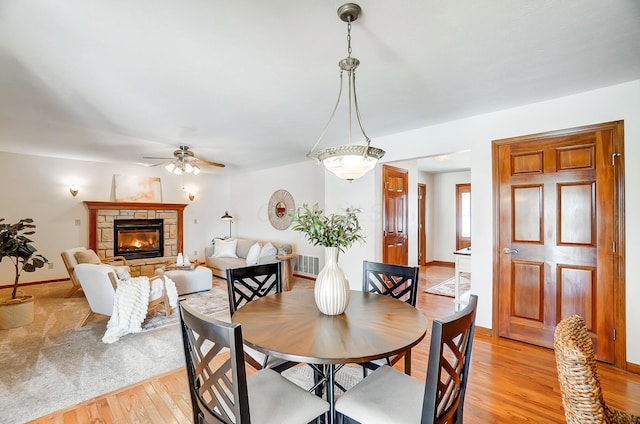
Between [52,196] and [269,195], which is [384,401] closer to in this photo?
[269,195]

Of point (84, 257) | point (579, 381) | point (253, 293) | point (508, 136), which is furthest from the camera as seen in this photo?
point (84, 257)

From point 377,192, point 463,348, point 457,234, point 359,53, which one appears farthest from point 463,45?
point 457,234

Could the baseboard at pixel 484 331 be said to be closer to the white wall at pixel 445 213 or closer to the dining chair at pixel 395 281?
the dining chair at pixel 395 281

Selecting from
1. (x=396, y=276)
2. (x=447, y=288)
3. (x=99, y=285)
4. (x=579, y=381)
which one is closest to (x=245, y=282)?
(x=396, y=276)

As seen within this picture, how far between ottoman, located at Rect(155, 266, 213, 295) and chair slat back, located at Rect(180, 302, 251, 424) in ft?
12.5

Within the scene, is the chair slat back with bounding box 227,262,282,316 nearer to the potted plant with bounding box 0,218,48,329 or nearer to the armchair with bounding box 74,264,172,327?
the armchair with bounding box 74,264,172,327

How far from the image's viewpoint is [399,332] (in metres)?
1.48

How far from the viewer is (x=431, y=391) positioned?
3.72ft

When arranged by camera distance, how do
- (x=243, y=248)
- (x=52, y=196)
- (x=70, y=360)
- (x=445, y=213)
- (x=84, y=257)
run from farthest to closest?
(x=445, y=213)
(x=243, y=248)
(x=52, y=196)
(x=84, y=257)
(x=70, y=360)

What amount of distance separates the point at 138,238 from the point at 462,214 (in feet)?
26.2

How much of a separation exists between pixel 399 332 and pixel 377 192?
3.09 meters

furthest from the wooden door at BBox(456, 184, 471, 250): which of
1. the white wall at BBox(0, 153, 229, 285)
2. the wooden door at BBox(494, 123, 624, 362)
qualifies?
the white wall at BBox(0, 153, 229, 285)

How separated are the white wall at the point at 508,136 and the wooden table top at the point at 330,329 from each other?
1.89 m

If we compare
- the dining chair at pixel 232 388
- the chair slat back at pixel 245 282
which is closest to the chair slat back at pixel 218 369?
the dining chair at pixel 232 388
